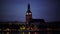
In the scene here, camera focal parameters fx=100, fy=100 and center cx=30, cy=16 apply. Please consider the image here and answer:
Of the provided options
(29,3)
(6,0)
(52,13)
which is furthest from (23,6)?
(52,13)

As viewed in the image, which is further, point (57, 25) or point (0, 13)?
point (57, 25)

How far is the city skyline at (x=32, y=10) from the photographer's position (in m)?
1.91

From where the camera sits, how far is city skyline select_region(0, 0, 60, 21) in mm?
1909

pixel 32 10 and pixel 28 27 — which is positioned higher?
pixel 32 10

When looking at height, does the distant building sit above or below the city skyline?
below

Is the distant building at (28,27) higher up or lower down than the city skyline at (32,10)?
lower down

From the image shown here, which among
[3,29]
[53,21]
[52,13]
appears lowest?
[3,29]

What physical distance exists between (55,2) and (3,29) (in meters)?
1.18

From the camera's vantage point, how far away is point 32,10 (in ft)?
6.43

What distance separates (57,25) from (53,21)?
0.23m

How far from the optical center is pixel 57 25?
6.98 ft

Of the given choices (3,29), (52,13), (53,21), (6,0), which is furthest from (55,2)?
(3,29)

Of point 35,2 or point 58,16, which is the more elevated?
point 35,2

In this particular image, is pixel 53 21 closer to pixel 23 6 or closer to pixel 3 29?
pixel 23 6
